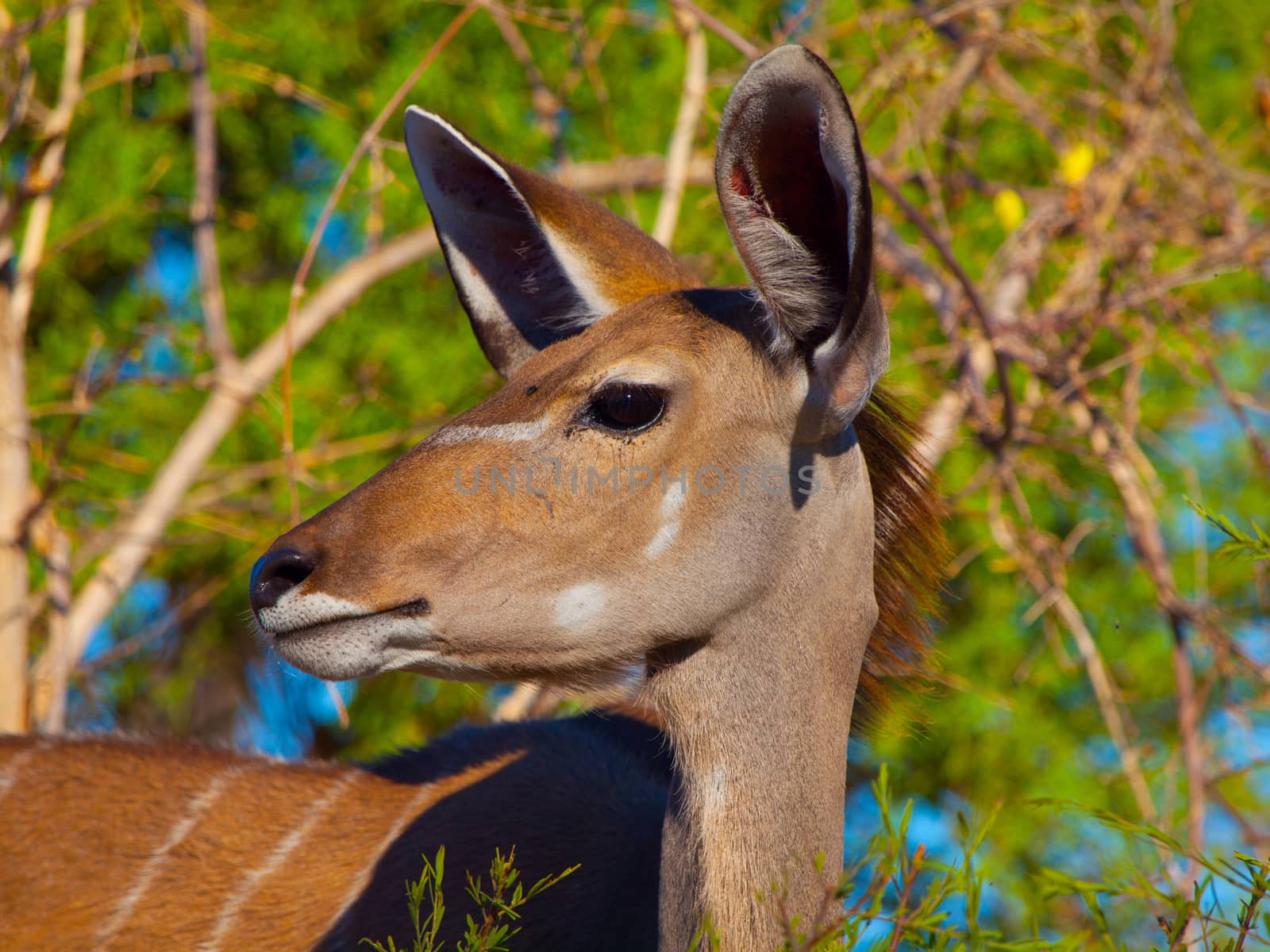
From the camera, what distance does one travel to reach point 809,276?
2.09 metres

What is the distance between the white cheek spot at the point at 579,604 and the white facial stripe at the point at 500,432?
0.26m

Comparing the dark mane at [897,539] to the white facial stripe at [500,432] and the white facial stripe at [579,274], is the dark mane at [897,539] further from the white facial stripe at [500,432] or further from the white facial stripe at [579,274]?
the white facial stripe at [500,432]

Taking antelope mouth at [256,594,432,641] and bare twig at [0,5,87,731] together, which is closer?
antelope mouth at [256,594,432,641]

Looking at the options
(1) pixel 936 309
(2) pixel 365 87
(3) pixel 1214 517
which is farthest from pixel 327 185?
(3) pixel 1214 517

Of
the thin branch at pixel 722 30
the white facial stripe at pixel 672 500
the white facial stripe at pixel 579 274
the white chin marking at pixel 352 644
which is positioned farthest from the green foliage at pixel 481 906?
the thin branch at pixel 722 30

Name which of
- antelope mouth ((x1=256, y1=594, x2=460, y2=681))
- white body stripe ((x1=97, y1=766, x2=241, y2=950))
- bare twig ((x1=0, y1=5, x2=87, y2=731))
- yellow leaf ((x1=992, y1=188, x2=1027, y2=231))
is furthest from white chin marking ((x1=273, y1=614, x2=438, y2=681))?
yellow leaf ((x1=992, y1=188, x2=1027, y2=231))

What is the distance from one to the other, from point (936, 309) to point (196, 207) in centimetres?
245

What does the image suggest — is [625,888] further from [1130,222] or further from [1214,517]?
[1130,222]

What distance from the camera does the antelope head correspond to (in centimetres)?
197

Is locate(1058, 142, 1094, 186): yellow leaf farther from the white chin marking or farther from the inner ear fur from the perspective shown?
the white chin marking

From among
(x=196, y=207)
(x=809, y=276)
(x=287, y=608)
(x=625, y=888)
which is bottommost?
(x=625, y=888)

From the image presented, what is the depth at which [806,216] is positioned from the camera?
2062 mm

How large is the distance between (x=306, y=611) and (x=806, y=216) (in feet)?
3.21

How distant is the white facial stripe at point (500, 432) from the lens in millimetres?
2152
